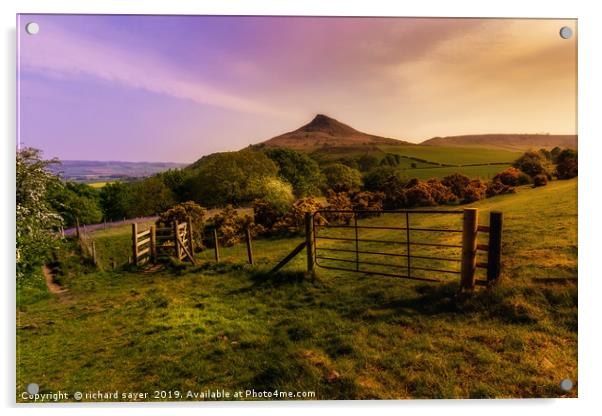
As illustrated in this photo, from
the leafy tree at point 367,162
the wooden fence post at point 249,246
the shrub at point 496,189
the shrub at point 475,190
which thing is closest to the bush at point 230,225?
the wooden fence post at point 249,246

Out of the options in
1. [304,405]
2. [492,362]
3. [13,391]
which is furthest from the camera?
[13,391]

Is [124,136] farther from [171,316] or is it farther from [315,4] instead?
[315,4]

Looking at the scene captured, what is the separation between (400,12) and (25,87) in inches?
172

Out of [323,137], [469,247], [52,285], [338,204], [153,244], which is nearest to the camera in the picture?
[469,247]

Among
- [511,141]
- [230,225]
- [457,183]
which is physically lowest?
[230,225]

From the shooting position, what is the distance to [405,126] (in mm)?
3828

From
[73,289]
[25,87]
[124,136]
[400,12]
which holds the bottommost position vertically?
[73,289]

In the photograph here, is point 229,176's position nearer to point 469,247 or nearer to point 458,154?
point 458,154

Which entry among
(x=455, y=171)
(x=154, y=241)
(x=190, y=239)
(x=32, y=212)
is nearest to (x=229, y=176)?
(x=190, y=239)

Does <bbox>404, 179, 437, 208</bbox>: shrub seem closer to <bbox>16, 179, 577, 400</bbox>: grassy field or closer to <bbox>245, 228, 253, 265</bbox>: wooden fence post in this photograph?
<bbox>16, 179, 577, 400</bbox>: grassy field

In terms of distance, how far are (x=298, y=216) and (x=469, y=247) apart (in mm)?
2036

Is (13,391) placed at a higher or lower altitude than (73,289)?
lower

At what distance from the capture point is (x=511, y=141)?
12.2ft

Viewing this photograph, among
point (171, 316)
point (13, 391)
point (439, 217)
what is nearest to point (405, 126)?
point (439, 217)
